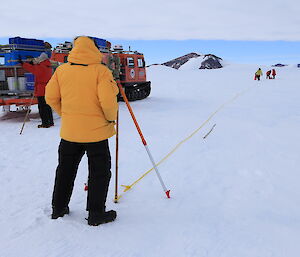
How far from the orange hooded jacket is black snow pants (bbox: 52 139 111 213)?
10 centimetres

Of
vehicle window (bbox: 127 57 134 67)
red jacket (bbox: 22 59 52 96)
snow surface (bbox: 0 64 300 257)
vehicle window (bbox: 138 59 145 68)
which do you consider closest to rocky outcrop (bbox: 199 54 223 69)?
vehicle window (bbox: 138 59 145 68)

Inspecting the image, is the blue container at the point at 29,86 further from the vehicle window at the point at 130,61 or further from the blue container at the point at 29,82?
the vehicle window at the point at 130,61

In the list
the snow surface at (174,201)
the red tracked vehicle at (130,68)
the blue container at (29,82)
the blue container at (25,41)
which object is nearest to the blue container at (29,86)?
the blue container at (29,82)

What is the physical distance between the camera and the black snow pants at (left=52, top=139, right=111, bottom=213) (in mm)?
3020

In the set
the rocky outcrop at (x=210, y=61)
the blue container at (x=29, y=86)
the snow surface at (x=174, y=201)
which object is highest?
the rocky outcrop at (x=210, y=61)

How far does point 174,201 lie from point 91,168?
122 cm

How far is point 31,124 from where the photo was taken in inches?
328

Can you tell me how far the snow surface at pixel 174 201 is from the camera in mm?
2789

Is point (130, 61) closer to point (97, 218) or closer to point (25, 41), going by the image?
point (25, 41)

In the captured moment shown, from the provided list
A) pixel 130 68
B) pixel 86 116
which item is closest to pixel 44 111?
pixel 86 116

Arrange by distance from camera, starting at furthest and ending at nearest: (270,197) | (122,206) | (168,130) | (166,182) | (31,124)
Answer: (31,124)
(168,130)
(166,182)
(270,197)
(122,206)

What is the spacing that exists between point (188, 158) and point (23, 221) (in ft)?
10.2

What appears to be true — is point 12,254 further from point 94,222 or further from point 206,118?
point 206,118

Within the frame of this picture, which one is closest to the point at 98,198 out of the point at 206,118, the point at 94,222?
the point at 94,222
